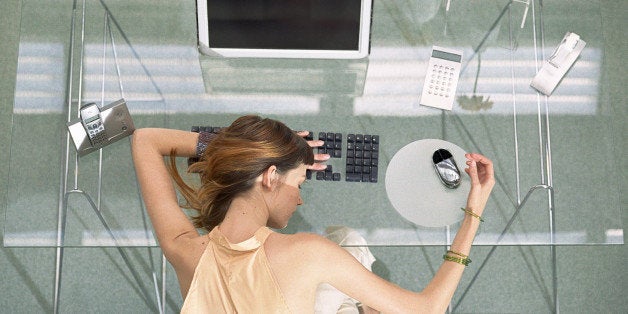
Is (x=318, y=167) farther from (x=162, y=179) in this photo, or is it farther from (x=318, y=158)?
(x=162, y=179)

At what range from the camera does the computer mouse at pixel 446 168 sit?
1921mm

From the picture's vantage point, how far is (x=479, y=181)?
1884mm

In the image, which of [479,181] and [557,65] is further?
[557,65]

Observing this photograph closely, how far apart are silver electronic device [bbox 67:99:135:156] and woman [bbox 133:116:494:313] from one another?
19cm

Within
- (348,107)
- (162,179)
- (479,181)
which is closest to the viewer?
(162,179)

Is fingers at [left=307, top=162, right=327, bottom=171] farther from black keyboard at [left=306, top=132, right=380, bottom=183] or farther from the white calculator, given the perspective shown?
the white calculator

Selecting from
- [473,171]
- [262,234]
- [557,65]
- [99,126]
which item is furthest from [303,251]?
[557,65]

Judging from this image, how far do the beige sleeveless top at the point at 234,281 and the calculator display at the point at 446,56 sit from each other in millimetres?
740

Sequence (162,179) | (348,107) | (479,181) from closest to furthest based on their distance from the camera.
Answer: (162,179) < (479,181) < (348,107)

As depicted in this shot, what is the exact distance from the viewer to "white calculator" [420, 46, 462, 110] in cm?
201

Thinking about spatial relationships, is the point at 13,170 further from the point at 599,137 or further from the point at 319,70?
the point at 599,137

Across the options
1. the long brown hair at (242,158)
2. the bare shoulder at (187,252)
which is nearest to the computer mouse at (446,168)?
the long brown hair at (242,158)

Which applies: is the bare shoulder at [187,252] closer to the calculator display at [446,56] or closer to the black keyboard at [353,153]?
the black keyboard at [353,153]

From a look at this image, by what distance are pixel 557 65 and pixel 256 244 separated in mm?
984
